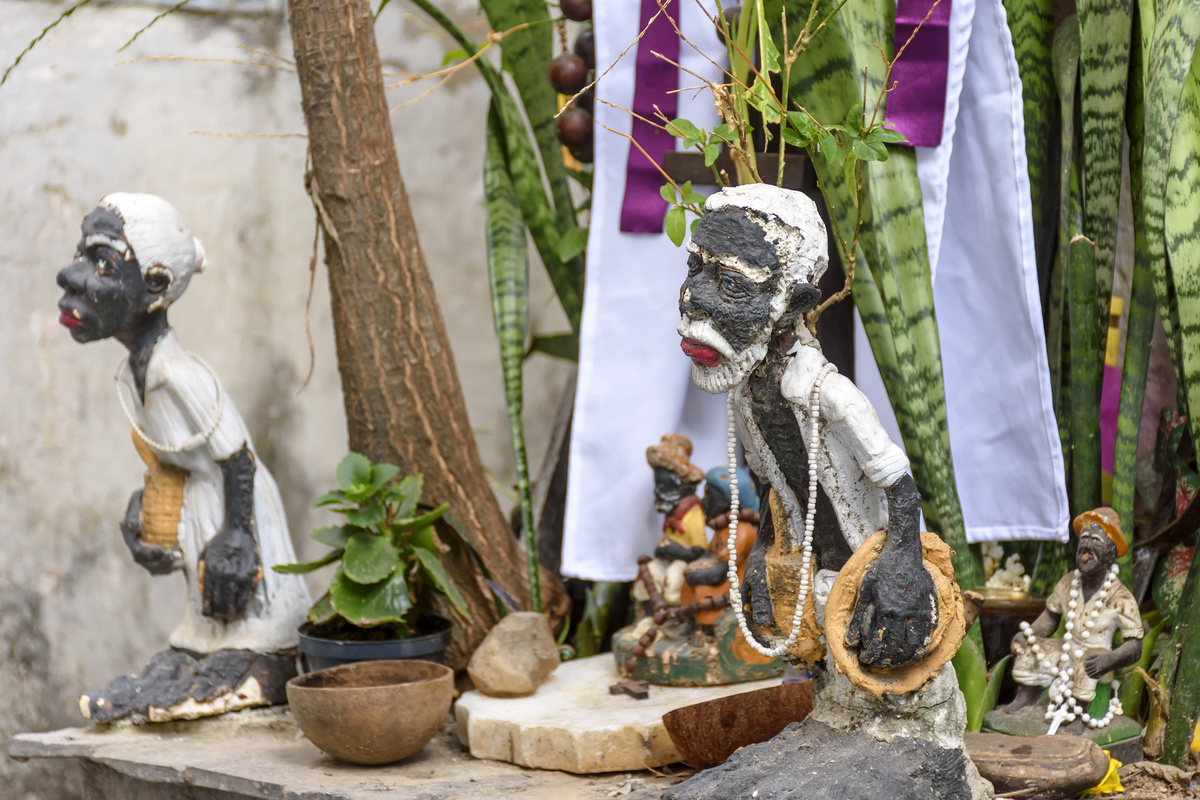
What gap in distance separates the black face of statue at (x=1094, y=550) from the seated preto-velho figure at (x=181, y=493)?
4.06 ft

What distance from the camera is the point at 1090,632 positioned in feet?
4.94

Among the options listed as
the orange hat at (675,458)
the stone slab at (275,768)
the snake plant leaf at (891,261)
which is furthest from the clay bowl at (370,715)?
the snake plant leaf at (891,261)

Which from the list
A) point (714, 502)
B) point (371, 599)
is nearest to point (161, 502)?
point (371, 599)

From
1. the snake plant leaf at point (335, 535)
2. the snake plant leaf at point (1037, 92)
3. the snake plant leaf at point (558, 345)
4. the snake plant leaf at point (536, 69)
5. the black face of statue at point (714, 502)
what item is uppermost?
the snake plant leaf at point (536, 69)

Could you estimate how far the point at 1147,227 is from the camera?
1.52 m

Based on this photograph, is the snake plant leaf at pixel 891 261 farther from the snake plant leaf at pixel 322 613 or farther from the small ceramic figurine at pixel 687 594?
the snake plant leaf at pixel 322 613

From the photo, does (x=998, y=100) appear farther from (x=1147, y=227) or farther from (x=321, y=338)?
(x=321, y=338)

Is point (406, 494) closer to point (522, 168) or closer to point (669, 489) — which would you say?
point (669, 489)

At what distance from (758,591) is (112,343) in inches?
65.9

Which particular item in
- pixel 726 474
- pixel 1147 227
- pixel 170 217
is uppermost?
pixel 170 217

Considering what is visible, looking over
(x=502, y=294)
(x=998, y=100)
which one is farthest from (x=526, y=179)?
(x=998, y=100)

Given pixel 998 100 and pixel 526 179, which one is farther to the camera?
pixel 526 179

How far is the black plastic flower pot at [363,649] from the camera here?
1.76 meters

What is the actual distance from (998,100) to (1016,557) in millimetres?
712
